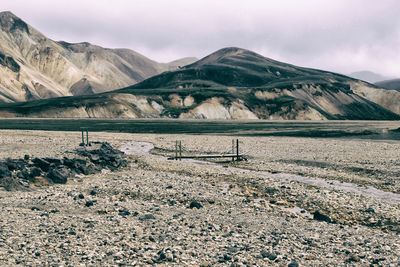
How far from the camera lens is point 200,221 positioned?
73.9ft

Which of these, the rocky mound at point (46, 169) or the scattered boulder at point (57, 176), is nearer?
the rocky mound at point (46, 169)

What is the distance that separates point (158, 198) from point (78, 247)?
11122 millimetres

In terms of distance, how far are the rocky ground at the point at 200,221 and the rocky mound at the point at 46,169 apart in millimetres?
911

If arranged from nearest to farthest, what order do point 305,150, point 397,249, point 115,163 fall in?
point 397,249, point 115,163, point 305,150

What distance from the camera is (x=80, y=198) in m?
27.7

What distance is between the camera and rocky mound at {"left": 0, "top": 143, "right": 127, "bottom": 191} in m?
31.9

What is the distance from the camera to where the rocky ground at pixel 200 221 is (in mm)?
17047

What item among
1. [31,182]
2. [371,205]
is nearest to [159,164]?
[31,182]

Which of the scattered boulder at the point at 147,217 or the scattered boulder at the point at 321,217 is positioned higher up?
the scattered boulder at the point at 147,217

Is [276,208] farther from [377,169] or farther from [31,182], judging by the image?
[377,169]

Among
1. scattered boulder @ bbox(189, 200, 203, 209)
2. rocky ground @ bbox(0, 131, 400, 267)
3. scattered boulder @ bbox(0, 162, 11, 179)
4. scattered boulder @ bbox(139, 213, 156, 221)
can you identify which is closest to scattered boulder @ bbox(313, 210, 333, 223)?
rocky ground @ bbox(0, 131, 400, 267)

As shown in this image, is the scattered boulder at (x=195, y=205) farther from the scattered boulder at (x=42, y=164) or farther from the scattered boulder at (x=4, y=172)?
the scattered boulder at (x=42, y=164)

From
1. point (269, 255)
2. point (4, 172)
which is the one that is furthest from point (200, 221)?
point (4, 172)

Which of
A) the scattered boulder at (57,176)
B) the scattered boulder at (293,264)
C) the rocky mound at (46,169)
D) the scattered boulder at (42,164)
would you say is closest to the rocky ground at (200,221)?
the scattered boulder at (293,264)
